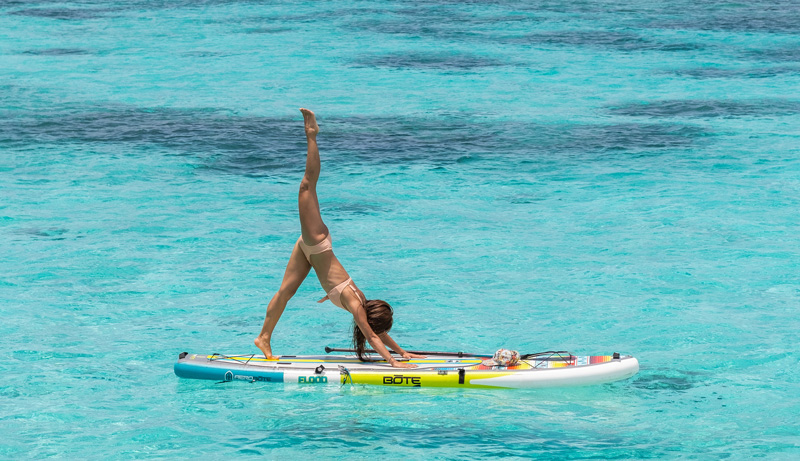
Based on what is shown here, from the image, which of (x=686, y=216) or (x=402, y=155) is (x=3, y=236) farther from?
(x=686, y=216)

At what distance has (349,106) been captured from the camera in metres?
23.6

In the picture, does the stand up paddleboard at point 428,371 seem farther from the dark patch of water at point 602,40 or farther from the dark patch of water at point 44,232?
the dark patch of water at point 602,40

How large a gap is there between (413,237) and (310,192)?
6204 millimetres

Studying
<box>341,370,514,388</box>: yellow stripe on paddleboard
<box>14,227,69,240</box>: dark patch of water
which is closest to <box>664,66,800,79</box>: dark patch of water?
<box>14,227,69,240</box>: dark patch of water

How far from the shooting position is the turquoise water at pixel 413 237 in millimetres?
9094

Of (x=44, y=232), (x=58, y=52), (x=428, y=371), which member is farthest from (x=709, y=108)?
(x=58, y=52)

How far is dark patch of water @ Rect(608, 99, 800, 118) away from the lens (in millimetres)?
22766

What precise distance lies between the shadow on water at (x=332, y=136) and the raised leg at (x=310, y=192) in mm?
9356

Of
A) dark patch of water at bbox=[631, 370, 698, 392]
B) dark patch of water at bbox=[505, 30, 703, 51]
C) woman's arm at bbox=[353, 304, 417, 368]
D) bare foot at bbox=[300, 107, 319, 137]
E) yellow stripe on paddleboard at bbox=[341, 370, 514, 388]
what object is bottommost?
dark patch of water at bbox=[631, 370, 698, 392]

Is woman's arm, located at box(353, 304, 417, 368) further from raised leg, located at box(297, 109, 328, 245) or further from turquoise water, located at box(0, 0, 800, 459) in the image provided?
A: raised leg, located at box(297, 109, 328, 245)

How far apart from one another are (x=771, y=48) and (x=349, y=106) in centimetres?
1527

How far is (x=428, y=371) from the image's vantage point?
30.5 feet

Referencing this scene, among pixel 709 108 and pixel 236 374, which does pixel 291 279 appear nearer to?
pixel 236 374

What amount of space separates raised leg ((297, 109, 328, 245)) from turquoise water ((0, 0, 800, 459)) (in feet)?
5.19
